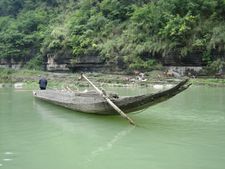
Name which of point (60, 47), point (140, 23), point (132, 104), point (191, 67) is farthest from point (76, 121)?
point (60, 47)

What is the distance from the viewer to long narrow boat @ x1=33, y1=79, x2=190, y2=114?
1205 cm

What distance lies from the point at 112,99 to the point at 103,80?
19249mm

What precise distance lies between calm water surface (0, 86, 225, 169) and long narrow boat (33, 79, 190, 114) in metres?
0.34

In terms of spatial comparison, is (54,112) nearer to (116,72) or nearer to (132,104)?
(132,104)

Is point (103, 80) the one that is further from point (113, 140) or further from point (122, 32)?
point (113, 140)

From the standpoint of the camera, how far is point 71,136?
10.8 m

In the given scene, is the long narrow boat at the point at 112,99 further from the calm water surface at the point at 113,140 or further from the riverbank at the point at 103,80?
the riverbank at the point at 103,80

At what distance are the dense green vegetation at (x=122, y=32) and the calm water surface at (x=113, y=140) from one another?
58.4 feet

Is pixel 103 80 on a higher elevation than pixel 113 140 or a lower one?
higher

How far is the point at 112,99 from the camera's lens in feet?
42.2

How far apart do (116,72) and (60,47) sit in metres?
8.53

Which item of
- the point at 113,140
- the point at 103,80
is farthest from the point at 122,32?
the point at 113,140

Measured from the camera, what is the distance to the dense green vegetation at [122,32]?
33.0 meters

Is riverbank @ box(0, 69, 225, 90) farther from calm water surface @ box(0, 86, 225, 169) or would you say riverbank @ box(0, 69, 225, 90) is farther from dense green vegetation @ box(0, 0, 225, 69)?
calm water surface @ box(0, 86, 225, 169)
